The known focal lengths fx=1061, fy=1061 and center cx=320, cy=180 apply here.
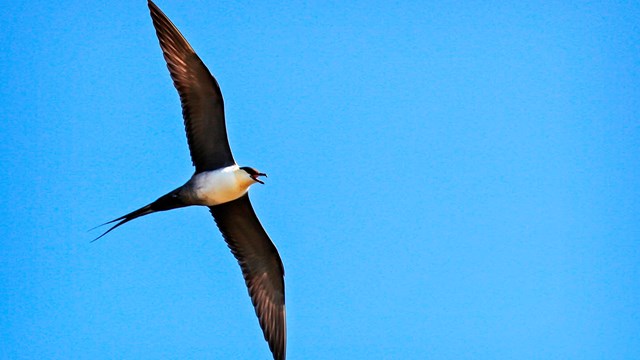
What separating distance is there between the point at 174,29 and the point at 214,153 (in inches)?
60.7

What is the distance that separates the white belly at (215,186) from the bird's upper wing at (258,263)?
358 mm

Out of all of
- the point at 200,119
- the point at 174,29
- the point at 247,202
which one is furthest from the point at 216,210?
the point at 174,29

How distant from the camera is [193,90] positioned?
12352 mm

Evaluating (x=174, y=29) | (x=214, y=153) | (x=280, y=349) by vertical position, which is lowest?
(x=280, y=349)

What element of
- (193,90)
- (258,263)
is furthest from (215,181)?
(258,263)

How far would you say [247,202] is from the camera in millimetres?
12984

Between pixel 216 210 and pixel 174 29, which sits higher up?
pixel 174 29

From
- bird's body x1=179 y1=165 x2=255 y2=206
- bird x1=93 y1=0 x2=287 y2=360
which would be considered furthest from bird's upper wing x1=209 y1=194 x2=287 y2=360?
bird's body x1=179 y1=165 x2=255 y2=206

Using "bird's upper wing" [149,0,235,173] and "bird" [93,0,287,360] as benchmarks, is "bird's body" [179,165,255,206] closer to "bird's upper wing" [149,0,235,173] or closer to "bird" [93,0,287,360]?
"bird" [93,0,287,360]

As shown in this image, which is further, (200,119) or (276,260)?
(276,260)

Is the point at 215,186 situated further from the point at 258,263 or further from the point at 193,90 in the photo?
the point at 258,263

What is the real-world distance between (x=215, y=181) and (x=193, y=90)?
1.10 m

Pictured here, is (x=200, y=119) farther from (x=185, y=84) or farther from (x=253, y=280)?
(x=253, y=280)

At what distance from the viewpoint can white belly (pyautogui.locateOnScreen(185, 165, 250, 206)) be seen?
12500mm
